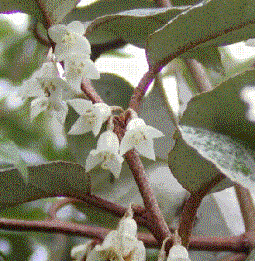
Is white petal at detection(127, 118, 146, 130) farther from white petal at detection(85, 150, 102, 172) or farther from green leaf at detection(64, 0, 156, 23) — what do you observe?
green leaf at detection(64, 0, 156, 23)

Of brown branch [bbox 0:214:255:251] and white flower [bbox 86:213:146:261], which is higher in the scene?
white flower [bbox 86:213:146:261]

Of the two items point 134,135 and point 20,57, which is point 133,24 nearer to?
point 134,135

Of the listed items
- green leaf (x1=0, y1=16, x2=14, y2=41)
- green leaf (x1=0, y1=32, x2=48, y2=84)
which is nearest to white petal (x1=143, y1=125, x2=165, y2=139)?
green leaf (x1=0, y1=32, x2=48, y2=84)

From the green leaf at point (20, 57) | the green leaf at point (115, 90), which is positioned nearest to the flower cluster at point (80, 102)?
the green leaf at point (115, 90)

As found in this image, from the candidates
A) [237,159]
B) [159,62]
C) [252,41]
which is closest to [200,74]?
[252,41]

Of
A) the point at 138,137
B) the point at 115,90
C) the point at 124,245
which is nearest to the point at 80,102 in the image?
the point at 138,137
